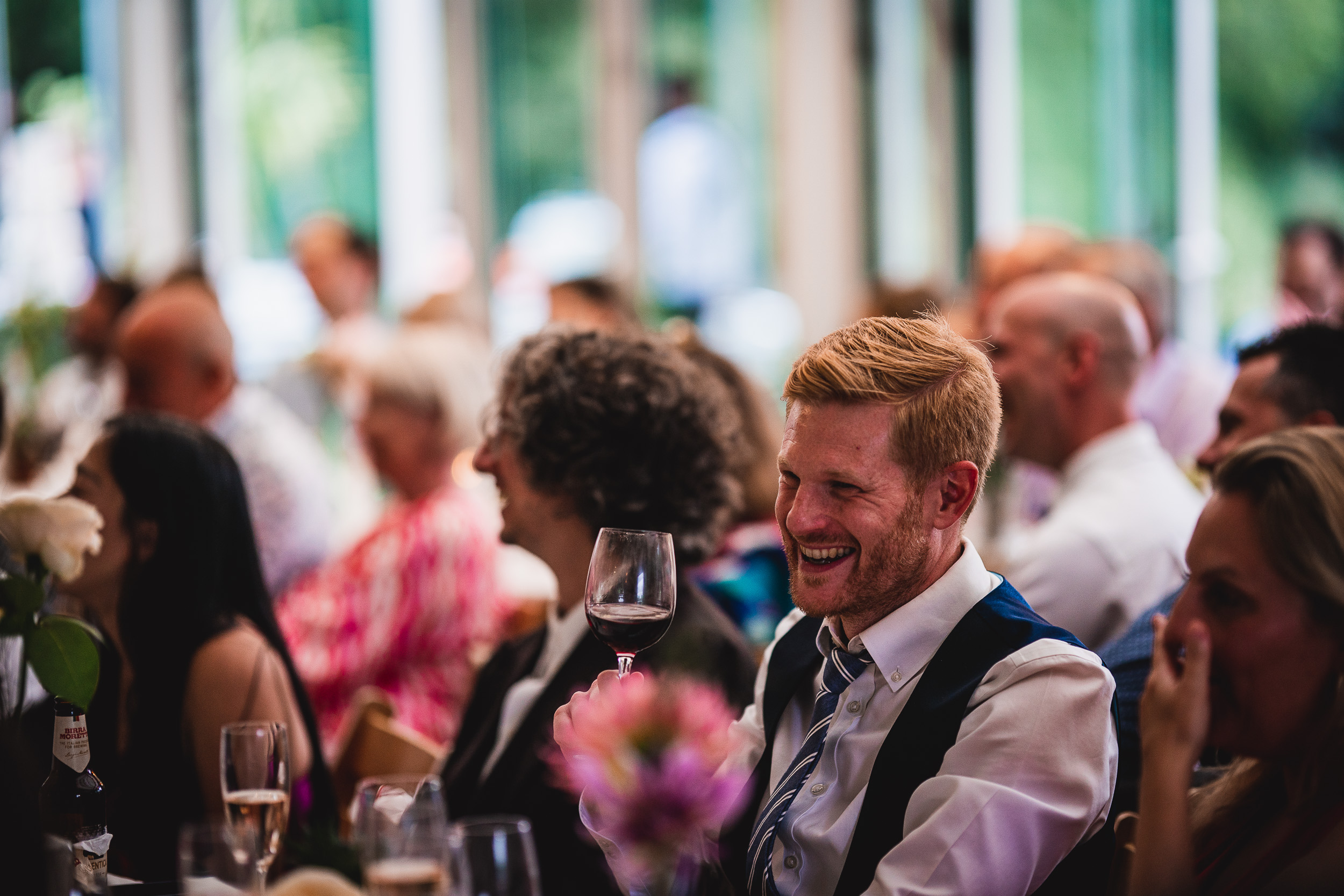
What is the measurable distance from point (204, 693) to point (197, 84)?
21.6 feet

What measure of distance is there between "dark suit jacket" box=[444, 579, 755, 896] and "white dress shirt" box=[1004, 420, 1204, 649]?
794 millimetres

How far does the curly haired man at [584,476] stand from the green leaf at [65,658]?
759 mm

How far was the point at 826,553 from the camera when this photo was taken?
158 centimetres

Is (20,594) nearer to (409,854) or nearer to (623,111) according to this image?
(409,854)

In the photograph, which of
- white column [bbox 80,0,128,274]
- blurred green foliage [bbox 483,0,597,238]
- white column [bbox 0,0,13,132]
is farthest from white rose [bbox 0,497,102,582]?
white column [bbox 0,0,13,132]

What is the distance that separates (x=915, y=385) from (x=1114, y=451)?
155cm

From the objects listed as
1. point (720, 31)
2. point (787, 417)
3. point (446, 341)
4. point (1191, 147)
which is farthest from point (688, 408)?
point (720, 31)

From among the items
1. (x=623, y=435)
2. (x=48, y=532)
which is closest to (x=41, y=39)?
(x=623, y=435)

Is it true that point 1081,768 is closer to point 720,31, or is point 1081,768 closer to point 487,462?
point 487,462

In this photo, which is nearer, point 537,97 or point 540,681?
point 540,681

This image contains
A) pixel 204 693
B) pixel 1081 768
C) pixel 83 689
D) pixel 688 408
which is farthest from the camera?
pixel 688 408

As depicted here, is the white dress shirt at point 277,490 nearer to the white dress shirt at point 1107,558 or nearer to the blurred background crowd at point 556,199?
the blurred background crowd at point 556,199

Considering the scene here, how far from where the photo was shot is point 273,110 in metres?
7.76

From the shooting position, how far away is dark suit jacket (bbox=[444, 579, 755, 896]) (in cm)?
195
